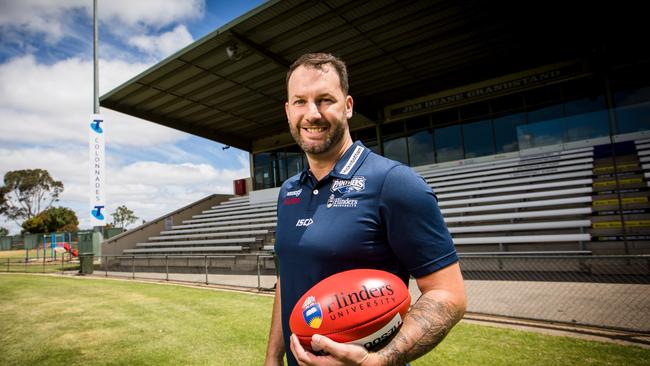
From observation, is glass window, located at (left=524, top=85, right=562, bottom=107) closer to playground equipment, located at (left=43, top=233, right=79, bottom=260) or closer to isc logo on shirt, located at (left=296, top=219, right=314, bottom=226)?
isc logo on shirt, located at (left=296, top=219, right=314, bottom=226)

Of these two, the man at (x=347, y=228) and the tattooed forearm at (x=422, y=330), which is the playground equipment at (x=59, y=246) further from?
the tattooed forearm at (x=422, y=330)

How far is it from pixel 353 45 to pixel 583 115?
8.98 meters

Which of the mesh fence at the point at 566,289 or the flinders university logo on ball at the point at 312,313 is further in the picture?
the mesh fence at the point at 566,289

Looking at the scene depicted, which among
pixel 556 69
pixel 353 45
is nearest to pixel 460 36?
pixel 353 45

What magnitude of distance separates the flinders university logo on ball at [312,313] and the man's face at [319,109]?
0.73 metres

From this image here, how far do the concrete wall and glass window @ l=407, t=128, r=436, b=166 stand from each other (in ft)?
52.5

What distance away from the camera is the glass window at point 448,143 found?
53.9ft

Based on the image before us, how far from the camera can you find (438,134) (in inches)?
670

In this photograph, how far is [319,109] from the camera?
1690 millimetres

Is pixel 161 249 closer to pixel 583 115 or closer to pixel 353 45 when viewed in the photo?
pixel 353 45

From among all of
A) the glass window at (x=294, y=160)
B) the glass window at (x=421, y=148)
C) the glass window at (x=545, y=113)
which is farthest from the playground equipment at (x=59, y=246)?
the glass window at (x=545, y=113)

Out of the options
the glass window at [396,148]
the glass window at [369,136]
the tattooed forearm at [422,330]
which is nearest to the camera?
the tattooed forearm at [422,330]

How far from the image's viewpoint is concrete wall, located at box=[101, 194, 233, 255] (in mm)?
19453

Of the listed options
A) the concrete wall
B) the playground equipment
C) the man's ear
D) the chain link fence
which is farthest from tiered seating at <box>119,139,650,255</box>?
the playground equipment
